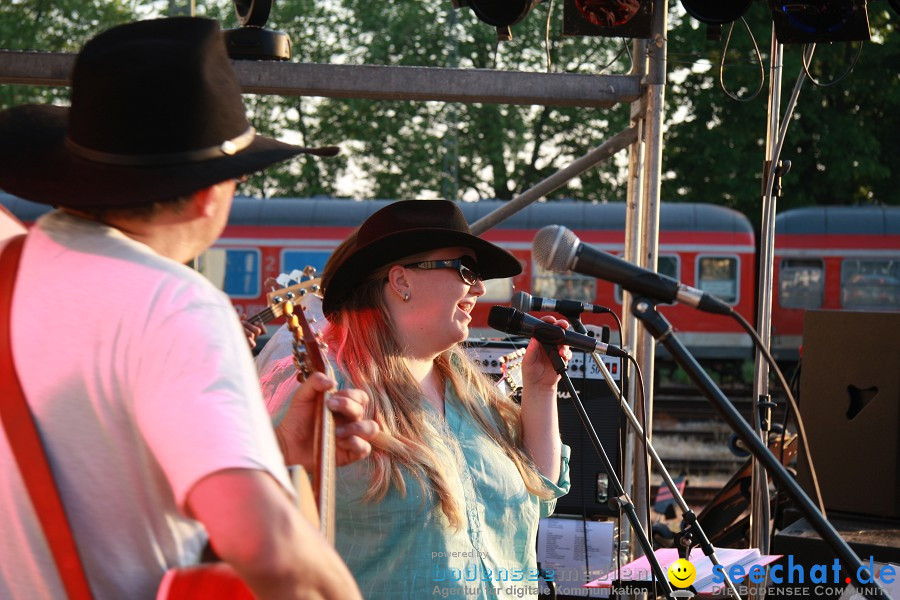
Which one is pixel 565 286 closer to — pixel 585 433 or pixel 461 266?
pixel 585 433

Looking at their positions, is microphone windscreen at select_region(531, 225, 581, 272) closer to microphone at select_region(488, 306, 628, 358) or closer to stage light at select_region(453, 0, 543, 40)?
microphone at select_region(488, 306, 628, 358)

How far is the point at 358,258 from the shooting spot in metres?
2.94

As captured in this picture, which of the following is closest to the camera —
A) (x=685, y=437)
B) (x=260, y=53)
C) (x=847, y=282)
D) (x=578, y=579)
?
(x=260, y=53)

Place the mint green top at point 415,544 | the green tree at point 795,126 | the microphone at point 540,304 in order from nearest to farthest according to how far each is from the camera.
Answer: the mint green top at point 415,544 < the microphone at point 540,304 < the green tree at point 795,126

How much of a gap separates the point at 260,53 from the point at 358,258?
4.69 feet

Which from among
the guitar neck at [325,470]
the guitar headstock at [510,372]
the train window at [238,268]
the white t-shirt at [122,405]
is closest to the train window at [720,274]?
the train window at [238,268]

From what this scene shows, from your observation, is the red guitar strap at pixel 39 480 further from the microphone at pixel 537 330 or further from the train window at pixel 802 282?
the train window at pixel 802 282

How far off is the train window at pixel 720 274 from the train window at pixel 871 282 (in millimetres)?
1890

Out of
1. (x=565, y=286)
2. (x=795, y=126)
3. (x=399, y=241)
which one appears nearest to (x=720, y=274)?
(x=565, y=286)

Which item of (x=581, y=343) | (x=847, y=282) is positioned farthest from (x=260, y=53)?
(x=847, y=282)

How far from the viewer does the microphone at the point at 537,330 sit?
A: 2.87 m

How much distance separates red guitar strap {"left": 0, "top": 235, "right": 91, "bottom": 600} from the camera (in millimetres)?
1345

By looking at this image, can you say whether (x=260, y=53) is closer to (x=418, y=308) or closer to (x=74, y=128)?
(x=418, y=308)

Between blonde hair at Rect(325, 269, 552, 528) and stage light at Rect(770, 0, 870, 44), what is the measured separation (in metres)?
2.04
